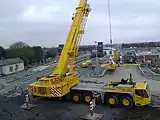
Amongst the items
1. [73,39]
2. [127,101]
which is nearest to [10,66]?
[73,39]

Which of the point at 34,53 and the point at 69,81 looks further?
the point at 34,53

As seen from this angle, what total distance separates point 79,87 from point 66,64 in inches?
83.1

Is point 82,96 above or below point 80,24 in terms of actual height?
below

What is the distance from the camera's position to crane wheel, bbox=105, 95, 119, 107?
17047 millimetres

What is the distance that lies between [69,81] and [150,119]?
719 centimetres

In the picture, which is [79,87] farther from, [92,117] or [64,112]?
[92,117]

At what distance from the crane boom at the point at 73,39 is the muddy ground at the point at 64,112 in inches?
112

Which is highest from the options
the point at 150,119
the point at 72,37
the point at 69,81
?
the point at 72,37

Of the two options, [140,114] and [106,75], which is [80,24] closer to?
[140,114]

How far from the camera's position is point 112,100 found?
677 inches

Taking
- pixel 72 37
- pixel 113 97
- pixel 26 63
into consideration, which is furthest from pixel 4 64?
pixel 113 97

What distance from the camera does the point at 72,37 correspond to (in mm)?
19469

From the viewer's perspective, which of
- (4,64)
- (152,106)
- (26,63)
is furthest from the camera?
(26,63)

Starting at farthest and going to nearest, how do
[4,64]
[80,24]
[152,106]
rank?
[4,64] → [80,24] → [152,106]
